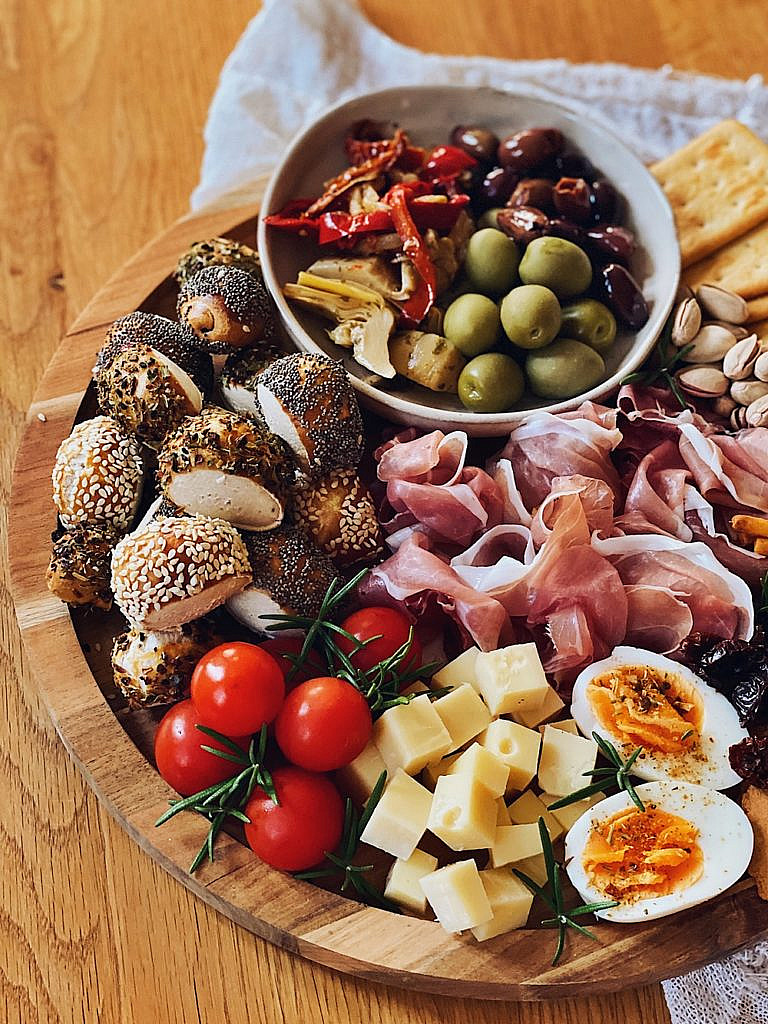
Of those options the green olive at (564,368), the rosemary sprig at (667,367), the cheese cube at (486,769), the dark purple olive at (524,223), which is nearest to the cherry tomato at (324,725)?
the cheese cube at (486,769)

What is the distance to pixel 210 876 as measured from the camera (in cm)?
123

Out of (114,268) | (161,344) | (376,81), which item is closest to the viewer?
(161,344)

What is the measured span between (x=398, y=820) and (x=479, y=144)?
1.19 metres

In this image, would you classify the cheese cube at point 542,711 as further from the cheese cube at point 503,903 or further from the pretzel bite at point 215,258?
the pretzel bite at point 215,258

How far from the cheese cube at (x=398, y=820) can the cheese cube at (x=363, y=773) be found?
0.05m

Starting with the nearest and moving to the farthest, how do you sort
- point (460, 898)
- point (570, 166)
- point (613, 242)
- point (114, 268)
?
1. point (460, 898)
2. point (613, 242)
3. point (570, 166)
4. point (114, 268)

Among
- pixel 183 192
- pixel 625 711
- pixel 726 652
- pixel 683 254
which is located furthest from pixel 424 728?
pixel 183 192

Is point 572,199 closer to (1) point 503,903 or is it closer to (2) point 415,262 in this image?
(2) point 415,262

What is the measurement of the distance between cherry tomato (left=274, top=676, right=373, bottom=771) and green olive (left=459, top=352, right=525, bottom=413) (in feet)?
1.75

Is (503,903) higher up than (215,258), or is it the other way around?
(215,258)

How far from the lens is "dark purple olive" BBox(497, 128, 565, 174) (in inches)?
69.1

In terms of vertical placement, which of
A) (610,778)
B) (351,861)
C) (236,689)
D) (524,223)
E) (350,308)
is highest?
(524,223)

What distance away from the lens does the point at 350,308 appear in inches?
64.2

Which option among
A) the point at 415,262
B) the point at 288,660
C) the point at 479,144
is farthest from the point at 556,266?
the point at 288,660
